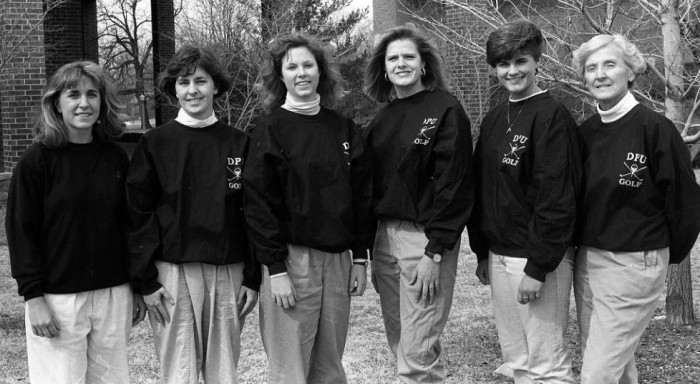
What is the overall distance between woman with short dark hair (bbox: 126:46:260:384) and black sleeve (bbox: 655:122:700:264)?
1.84 metres

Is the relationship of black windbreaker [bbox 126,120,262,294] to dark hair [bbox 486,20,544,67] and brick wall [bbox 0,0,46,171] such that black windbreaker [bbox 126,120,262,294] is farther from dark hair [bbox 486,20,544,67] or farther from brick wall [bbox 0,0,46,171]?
brick wall [bbox 0,0,46,171]

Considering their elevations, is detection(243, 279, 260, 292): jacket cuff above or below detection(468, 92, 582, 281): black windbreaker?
below

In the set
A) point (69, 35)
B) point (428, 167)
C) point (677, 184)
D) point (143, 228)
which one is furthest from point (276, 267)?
point (69, 35)

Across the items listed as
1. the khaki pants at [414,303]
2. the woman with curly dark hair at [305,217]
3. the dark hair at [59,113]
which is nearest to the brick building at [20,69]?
the dark hair at [59,113]

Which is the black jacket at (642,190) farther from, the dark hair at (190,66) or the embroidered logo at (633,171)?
the dark hair at (190,66)

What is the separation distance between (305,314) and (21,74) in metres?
9.55

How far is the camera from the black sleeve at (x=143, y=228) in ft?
11.4

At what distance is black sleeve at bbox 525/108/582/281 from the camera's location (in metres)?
3.37

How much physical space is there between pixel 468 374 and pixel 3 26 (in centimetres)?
902

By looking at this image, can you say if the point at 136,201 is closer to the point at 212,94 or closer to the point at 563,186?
the point at 212,94

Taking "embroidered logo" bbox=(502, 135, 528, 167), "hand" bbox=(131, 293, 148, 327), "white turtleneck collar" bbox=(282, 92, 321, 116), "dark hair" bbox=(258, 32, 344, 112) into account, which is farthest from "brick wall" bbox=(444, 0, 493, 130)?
"hand" bbox=(131, 293, 148, 327)

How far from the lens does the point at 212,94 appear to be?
12.2 feet

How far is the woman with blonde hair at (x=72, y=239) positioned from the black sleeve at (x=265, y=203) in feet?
1.91

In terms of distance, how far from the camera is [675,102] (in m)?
5.29
